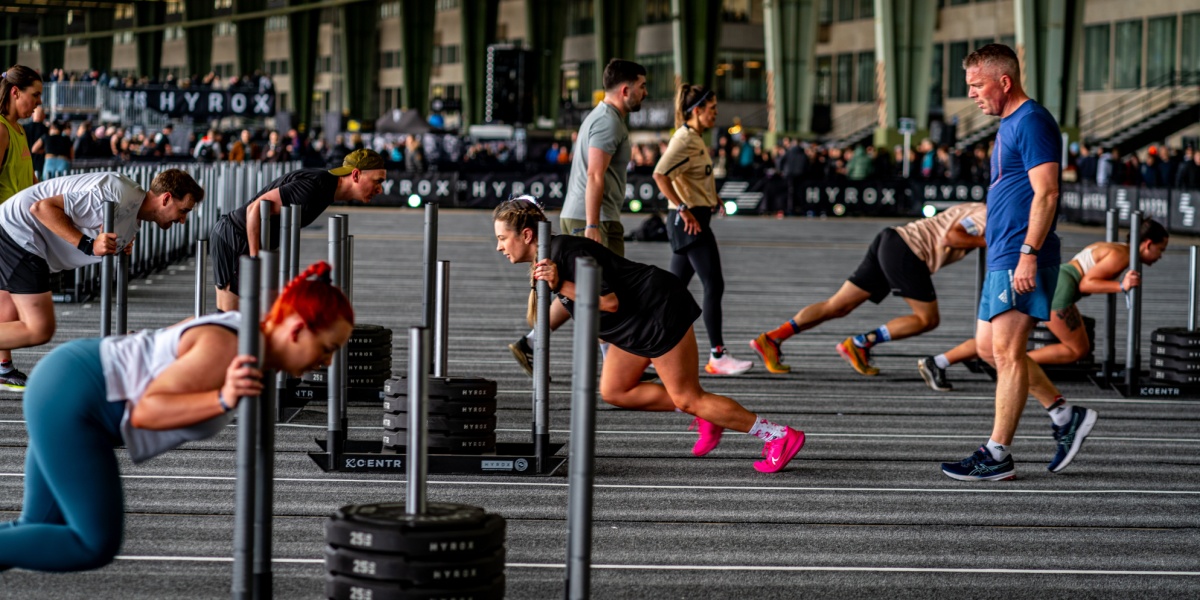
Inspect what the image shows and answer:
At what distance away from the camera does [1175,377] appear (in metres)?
9.73

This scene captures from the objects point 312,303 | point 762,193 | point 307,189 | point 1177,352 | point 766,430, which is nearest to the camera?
point 312,303

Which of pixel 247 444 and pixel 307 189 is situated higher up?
pixel 307 189

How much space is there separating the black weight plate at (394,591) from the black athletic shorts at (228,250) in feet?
15.6

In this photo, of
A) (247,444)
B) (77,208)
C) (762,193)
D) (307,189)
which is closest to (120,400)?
(247,444)

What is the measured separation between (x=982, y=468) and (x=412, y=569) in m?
3.74

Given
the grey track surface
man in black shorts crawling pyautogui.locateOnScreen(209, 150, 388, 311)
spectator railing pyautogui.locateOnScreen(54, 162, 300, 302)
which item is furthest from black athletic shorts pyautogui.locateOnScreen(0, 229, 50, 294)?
spectator railing pyautogui.locateOnScreen(54, 162, 300, 302)

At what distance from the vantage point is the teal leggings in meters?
4.06

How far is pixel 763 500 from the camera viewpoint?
21.3 ft

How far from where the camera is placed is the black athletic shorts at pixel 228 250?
8.53m

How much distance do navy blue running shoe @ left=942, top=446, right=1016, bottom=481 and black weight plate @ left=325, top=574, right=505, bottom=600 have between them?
11.3 feet

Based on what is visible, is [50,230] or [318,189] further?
[318,189]

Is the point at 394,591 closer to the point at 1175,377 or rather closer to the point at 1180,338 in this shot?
the point at 1180,338

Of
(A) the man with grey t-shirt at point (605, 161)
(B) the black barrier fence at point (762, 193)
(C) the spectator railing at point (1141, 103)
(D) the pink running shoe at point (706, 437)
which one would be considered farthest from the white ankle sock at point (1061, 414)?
(C) the spectator railing at point (1141, 103)

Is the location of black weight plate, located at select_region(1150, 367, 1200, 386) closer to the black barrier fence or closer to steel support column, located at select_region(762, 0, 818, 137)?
the black barrier fence
